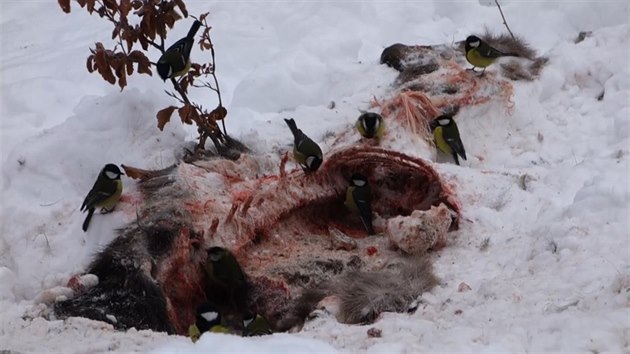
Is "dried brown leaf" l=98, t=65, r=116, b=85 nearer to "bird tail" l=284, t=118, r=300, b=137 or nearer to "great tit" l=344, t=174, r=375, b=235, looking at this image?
"bird tail" l=284, t=118, r=300, b=137

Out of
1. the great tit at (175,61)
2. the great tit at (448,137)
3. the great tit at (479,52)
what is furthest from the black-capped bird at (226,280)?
the great tit at (479,52)

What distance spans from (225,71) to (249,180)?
9.38 feet

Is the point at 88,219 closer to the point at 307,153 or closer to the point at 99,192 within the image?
the point at 99,192

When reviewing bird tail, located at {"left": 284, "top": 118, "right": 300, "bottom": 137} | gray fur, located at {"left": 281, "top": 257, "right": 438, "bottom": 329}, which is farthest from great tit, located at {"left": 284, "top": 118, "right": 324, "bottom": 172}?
gray fur, located at {"left": 281, "top": 257, "right": 438, "bottom": 329}

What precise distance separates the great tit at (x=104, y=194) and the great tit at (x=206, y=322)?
106 cm

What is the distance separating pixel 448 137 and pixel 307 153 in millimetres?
1188

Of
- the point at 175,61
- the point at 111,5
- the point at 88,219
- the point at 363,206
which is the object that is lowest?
the point at 363,206

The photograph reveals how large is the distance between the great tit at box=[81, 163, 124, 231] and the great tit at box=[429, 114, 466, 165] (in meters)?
2.45

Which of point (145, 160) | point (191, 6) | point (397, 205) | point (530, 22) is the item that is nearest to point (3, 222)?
point (145, 160)

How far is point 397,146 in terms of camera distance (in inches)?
263

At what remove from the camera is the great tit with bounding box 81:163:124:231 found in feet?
18.0

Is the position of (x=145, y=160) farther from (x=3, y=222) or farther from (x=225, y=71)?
(x=225, y=71)

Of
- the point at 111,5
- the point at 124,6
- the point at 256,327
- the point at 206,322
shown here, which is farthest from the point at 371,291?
the point at 111,5

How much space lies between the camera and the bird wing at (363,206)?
19.6 feet
